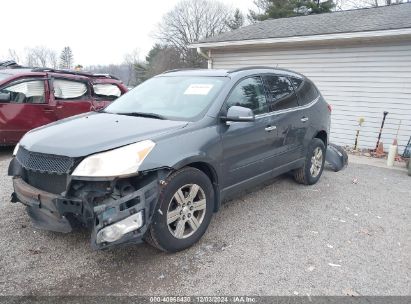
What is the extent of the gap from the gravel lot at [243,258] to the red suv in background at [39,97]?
2538 mm

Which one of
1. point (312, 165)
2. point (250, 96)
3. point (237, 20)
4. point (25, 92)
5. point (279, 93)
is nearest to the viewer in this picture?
point (250, 96)

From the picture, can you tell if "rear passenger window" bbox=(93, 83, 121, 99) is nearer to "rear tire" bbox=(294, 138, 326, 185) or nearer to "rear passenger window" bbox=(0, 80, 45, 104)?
"rear passenger window" bbox=(0, 80, 45, 104)

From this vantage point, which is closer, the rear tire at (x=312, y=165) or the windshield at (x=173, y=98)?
the windshield at (x=173, y=98)

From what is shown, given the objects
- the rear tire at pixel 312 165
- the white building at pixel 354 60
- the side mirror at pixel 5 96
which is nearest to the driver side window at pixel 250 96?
the rear tire at pixel 312 165

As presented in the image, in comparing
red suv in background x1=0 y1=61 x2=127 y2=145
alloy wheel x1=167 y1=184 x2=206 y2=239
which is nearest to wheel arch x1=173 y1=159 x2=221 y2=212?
alloy wheel x1=167 y1=184 x2=206 y2=239

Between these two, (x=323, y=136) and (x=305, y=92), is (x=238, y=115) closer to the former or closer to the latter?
(x=305, y=92)

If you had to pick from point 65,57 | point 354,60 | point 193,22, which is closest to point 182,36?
point 193,22

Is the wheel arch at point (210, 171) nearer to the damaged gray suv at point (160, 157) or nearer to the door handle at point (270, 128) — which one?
the damaged gray suv at point (160, 157)

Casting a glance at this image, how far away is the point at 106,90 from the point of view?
813cm

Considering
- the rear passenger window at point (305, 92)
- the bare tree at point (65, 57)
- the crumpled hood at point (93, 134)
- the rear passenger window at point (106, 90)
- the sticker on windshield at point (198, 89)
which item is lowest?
the bare tree at point (65, 57)

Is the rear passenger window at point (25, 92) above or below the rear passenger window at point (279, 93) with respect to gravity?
below

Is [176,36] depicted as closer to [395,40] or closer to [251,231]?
[395,40]

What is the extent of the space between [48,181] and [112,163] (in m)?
0.65

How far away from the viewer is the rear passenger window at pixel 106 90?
7941 mm
